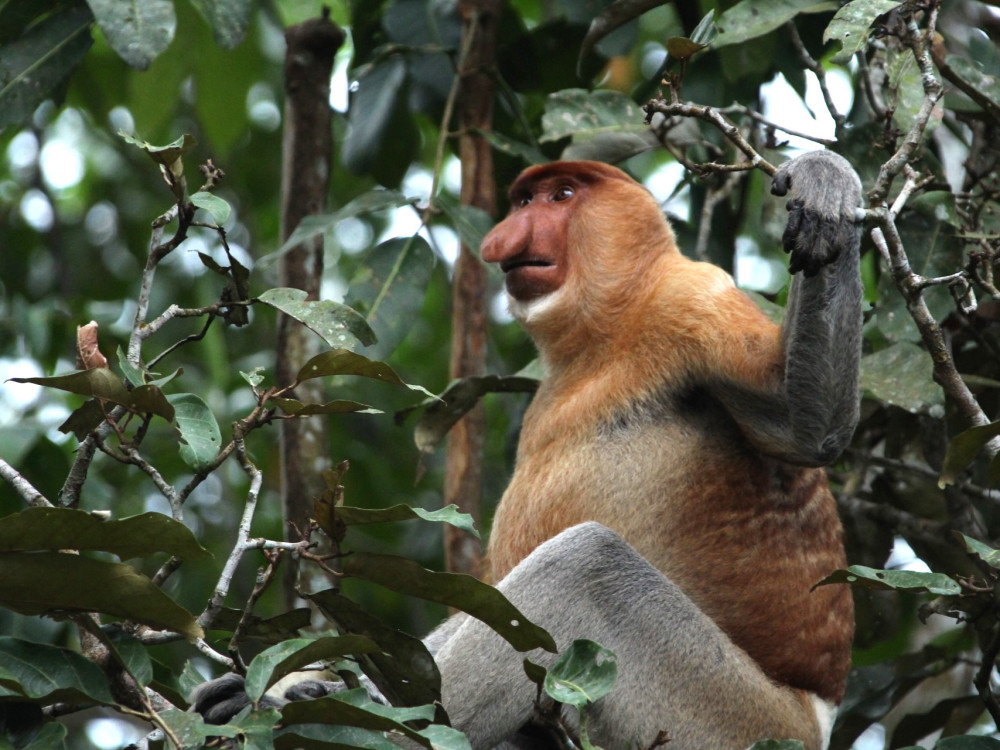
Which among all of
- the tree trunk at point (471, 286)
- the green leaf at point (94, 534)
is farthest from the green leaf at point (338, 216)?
the green leaf at point (94, 534)

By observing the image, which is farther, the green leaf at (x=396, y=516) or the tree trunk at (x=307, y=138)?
the tree trunk at (x=307, y=138)

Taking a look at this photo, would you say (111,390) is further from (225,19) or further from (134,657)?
(225,19)

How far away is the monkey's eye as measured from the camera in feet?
12.7

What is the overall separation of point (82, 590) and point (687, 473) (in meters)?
1.69

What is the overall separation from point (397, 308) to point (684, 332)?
1.17 metres

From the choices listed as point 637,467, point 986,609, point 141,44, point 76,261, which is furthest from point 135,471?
point 986,609

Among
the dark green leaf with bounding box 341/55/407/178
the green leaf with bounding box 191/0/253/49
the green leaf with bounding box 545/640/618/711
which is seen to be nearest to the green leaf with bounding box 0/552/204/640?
the green leaf with bounding box 545/640/618/711

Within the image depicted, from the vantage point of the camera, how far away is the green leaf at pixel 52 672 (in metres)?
2.09

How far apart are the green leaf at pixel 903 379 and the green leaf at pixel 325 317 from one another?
154 cm

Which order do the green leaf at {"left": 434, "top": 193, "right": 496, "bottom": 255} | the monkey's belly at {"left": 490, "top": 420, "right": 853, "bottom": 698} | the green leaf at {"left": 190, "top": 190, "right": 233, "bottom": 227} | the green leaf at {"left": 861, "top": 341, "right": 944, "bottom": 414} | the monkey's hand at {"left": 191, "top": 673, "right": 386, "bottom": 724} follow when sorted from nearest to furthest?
the green leaf at {"left": 190, "top": 190, "right": 233, "bottom": 227}, the monkey's hand at {"left": 191, "top": 673, "right": 386, "bottom": 724}, the monkey's belly at {"left": 490, "top": 420, "right": 853, "bottom": 698}, the green leaf at {"left": 861, "top": 341, "right": 944, "bottom": 414}, the green leaf at {"left": 434, "top": 193, "right": 496, "bottom": 255}

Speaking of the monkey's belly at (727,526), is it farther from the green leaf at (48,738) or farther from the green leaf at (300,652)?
the green leaf at (48,738)

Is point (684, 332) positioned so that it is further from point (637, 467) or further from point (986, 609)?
point (986, 609)

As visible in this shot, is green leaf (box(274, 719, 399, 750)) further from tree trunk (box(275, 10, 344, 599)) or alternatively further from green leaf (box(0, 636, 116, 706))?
tree trunk (box(275, 10, 344, 599))

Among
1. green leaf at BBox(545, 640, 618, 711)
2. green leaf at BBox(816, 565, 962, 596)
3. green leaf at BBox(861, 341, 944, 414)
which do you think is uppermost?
green leaf at BBox(545, 640, 618, 711)
